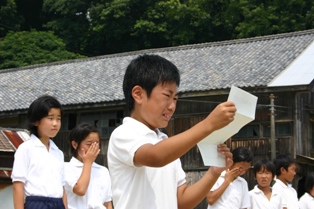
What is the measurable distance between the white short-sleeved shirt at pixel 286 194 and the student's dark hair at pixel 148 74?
5.41m

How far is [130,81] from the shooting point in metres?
3.35

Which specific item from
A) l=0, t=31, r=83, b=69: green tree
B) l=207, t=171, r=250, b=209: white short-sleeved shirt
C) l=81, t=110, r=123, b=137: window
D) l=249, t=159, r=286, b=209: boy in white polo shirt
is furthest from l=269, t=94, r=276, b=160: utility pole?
l=0, t=31, r=83, b=69: green tree

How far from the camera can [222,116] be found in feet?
9.29

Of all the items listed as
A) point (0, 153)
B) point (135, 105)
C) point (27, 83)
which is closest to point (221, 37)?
point (27, 83)

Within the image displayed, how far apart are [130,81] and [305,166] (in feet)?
74.2

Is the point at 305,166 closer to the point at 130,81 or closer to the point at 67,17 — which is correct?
the point at 130,81

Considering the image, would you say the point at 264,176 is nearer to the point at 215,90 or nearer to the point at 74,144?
the point at 74,144

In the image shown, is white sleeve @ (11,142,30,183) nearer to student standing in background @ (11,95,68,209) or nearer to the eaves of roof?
student standing in background @ (11,95,68,209)

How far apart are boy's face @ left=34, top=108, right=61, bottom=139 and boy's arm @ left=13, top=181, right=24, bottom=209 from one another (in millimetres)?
415

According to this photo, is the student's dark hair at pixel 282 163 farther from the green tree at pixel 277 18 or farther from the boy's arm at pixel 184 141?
the green tree at pixel 277 18

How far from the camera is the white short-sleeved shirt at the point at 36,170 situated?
5.03m

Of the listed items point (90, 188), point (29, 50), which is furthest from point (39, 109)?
point (29, 50)

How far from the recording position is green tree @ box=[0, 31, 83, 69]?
41322 millimetres

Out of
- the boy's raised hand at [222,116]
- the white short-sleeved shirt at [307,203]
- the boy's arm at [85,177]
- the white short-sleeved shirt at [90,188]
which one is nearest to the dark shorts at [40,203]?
the boy's arm at [85,177]
